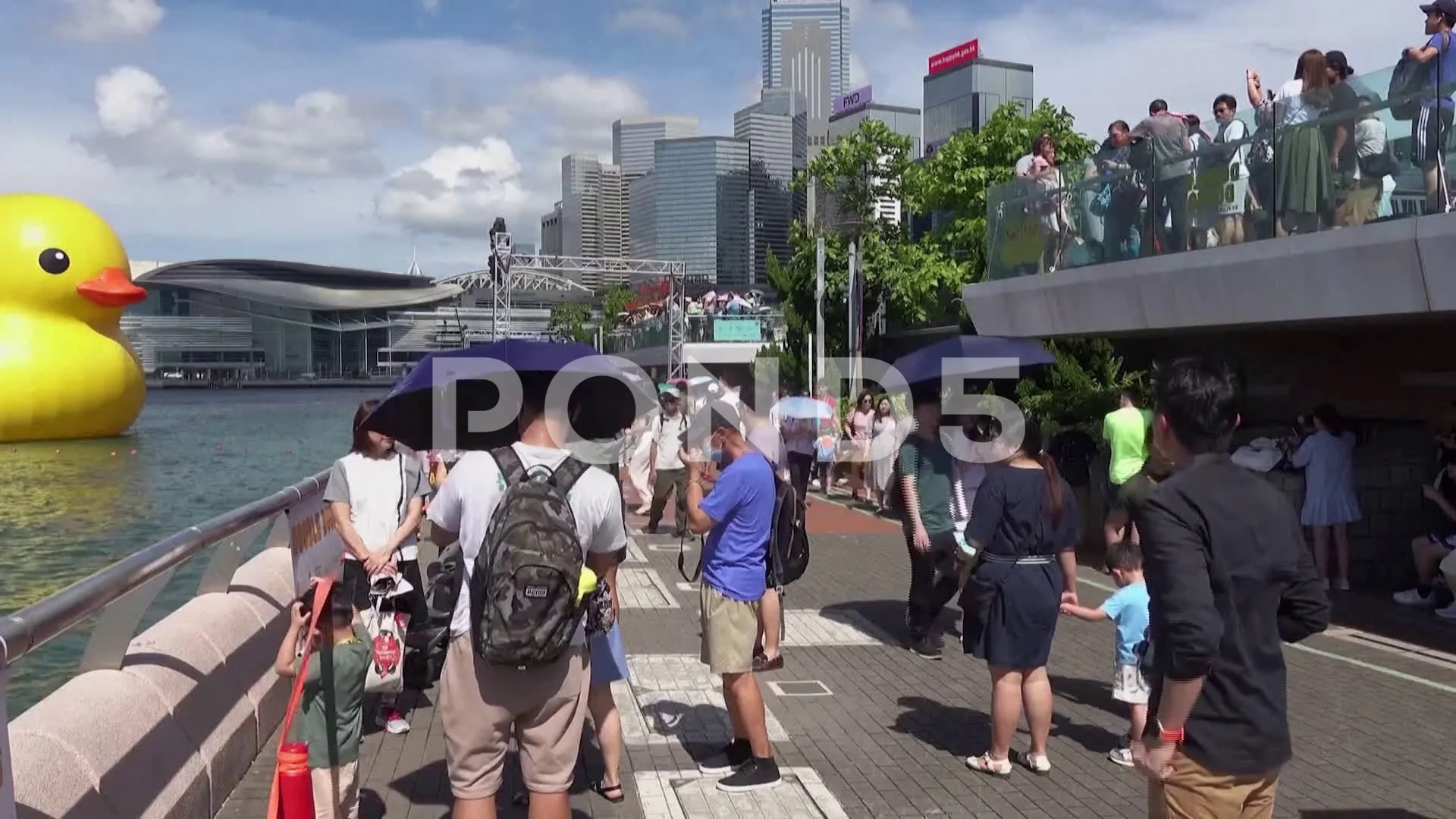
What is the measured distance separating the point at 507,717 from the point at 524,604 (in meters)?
0.46

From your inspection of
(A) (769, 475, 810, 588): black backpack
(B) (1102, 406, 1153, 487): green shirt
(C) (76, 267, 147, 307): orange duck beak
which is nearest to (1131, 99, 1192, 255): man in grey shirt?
(B) (1102, 406, 1153, 487): green shirt

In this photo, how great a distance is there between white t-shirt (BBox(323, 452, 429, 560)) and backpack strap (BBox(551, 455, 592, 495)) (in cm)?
278

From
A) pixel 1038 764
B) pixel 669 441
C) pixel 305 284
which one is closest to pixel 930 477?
pixel 1038 764

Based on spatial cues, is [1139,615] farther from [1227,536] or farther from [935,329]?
[935,329]

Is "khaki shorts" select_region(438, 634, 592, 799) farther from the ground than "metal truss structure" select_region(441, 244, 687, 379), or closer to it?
closer to it

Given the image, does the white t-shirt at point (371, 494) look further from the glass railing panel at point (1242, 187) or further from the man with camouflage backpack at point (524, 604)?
the glass railing panel at point (1242, 187)

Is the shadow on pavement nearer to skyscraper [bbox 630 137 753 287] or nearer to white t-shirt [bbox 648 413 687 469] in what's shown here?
white t-shirt [bbox 648 413 687 469]

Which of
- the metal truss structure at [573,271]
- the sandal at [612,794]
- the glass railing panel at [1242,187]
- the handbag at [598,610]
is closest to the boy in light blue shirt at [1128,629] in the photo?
the sandal at [612,794]

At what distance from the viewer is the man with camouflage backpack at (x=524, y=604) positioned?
3854 mm

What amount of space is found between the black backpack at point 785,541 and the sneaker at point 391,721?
2214 millimetres

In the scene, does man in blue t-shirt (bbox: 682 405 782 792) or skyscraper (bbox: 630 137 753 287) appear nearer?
man in blue t-shirt (bbox: 682 405 782 792)

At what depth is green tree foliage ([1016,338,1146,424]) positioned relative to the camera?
15.2 metres

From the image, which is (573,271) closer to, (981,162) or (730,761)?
(981,162)

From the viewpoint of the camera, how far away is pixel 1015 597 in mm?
5949
